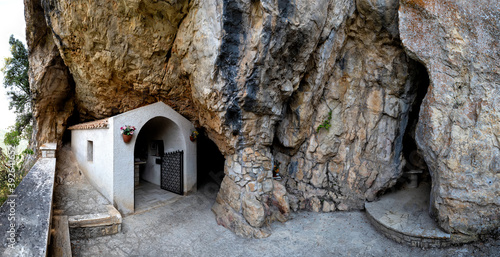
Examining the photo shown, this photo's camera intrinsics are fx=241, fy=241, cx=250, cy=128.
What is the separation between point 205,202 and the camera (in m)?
8.16

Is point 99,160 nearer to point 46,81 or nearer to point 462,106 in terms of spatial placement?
point 46,81

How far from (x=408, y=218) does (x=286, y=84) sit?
4.73 metres

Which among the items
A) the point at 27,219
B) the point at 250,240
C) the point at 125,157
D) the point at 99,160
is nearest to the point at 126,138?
the point at 125,157

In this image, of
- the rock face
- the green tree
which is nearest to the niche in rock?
the rock face

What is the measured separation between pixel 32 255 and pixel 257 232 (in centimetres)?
449

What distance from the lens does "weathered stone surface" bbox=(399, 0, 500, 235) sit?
5.12 metres

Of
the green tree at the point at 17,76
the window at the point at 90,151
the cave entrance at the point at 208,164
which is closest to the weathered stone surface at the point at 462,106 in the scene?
the cave entrance at the point at 208,164

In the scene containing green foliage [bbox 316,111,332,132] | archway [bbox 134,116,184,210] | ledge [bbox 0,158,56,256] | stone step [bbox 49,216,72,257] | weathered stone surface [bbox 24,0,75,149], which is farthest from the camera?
weathered stone surface [bbox 24,0,75,149]

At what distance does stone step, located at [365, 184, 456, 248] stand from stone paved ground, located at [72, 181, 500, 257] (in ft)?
0.59

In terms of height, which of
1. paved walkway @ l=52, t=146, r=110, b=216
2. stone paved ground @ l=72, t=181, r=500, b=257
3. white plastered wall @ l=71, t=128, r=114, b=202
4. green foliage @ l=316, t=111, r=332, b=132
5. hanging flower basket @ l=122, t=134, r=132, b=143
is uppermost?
green foliage @ l=316, t=111, r=332, b=132

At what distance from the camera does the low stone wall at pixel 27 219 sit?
130 inches

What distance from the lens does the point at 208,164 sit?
38.2 ft

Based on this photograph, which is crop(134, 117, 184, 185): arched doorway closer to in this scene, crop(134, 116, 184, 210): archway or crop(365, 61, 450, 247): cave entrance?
crop(134, 116, 184, 210): archway

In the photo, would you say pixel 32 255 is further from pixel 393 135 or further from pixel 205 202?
pixel 393 135
